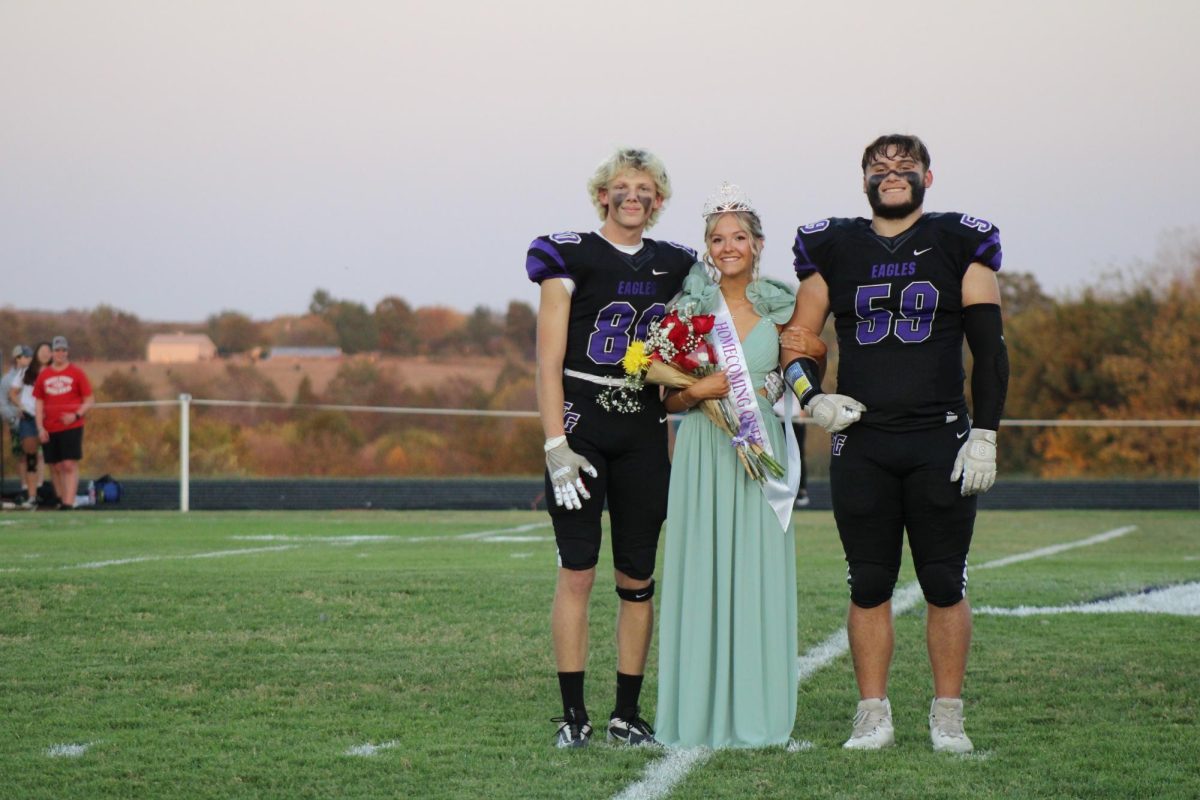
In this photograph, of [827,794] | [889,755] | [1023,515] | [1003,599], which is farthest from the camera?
[1023,515]

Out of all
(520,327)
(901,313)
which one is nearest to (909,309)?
(901,313)

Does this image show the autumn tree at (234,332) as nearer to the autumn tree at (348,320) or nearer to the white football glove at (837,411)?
the autumn tree at (348,320)

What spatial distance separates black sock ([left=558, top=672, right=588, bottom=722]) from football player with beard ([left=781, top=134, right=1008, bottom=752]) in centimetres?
85

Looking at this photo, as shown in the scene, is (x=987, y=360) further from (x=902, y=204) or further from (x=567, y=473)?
(x=567, y=473)

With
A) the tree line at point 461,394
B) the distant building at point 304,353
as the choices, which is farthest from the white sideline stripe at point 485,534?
the distant building at point 304,353

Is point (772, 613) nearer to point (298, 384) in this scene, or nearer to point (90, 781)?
point (90, 781)

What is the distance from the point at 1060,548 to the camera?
12477mm

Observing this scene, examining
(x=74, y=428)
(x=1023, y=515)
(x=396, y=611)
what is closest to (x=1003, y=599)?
(x=396, y=611)

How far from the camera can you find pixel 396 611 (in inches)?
305

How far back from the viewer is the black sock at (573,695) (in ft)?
16.2

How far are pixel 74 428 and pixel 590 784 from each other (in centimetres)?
1273

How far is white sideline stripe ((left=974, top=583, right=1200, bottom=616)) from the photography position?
7.85 metres

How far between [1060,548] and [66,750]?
31.0 feet

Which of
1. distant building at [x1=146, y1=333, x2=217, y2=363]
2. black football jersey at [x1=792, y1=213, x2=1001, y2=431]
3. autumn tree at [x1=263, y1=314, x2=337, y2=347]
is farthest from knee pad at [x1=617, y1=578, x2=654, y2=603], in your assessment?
autumn tree at [x1=263, y1=314, x2=337, y2=347]
